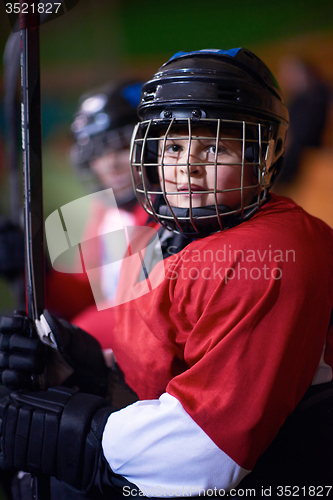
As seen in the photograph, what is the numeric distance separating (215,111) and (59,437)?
2.00ft

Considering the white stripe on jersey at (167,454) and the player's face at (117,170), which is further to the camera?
the player's face at (117,170)

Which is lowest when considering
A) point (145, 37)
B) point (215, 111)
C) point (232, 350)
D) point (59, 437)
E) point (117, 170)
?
point (59, 437)

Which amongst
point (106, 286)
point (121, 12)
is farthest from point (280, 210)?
point (121, 12)

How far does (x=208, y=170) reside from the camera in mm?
678

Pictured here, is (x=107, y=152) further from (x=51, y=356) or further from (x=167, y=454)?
(x=167, y=454)

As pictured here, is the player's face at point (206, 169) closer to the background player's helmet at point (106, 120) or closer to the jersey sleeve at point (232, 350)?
the jersey sleeve at point (232, 350)

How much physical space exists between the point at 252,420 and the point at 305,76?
4.00 feet

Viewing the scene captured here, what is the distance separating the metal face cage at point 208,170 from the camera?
664 millimetres

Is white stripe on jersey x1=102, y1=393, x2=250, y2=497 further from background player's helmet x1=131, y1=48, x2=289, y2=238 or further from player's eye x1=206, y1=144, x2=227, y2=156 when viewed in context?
player's eye x1=206, y1=144, x2=227, y2=156

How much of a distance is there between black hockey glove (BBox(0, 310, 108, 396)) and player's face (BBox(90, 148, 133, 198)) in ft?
2.23

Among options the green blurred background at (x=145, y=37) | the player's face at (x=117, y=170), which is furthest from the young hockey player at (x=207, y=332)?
the player's face at (x=117, y=170)

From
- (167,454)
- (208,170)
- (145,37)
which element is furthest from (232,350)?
(145,37)

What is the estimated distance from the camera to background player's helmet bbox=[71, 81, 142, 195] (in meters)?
1.42

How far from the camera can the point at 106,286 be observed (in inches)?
41.1
